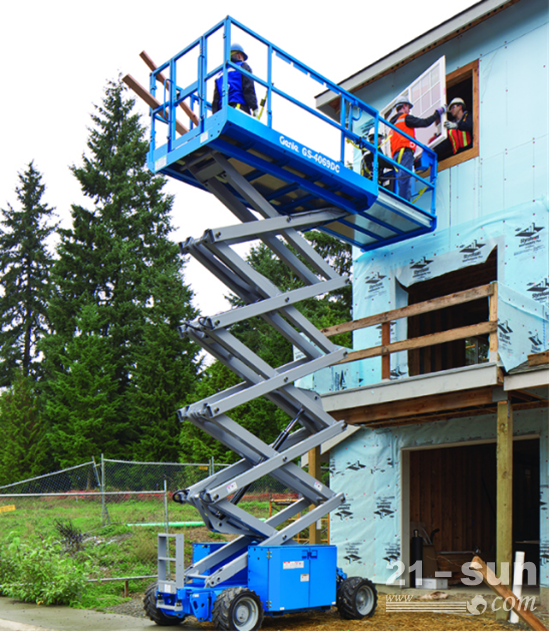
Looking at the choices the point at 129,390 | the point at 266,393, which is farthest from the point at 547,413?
the point at 129,390

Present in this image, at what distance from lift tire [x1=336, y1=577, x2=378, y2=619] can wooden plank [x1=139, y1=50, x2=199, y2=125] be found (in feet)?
20.7

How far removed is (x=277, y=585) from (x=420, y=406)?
3644 millimetres

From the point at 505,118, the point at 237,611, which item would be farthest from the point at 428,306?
the point at 237,611

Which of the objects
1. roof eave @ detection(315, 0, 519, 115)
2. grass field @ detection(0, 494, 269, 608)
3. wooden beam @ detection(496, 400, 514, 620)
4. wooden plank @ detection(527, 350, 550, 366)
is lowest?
grass field @ detection(0, 494, 269, 608)

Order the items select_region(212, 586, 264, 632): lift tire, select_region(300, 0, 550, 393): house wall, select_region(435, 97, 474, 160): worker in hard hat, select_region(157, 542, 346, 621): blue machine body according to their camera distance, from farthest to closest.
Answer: select_region(435, 97, 474, 160): worker in hard hat < select_region(300, 0, 550, 393): house wall < select_region(157, 542, 346, 621): blue machine body < select_region(212, 586, 264, 632): lift tire

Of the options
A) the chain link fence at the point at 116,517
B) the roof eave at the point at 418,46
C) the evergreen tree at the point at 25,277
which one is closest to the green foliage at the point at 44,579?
the chain link fence at the point at 116,517

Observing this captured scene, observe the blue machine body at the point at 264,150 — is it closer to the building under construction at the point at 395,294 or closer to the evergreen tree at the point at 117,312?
the building under construction at the point at 395,294

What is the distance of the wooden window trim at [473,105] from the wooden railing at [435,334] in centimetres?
301

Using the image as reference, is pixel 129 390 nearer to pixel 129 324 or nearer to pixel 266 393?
pixel 129 324

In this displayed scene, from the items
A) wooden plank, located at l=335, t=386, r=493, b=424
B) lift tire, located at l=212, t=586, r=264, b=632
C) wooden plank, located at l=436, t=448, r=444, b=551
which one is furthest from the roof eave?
lift tire, located at l=212, t=586, r=264, b=632

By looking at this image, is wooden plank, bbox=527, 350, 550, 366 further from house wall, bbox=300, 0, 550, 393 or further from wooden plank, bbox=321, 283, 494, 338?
wooden plank, bbox=321, 283, 494, 338

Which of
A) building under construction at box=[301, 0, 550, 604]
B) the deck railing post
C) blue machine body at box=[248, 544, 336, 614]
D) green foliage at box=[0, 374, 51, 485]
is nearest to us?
blue machine body at box=[248, 544, 336, 614]

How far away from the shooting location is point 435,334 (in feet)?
31.1

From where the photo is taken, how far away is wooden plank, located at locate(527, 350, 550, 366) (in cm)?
845
